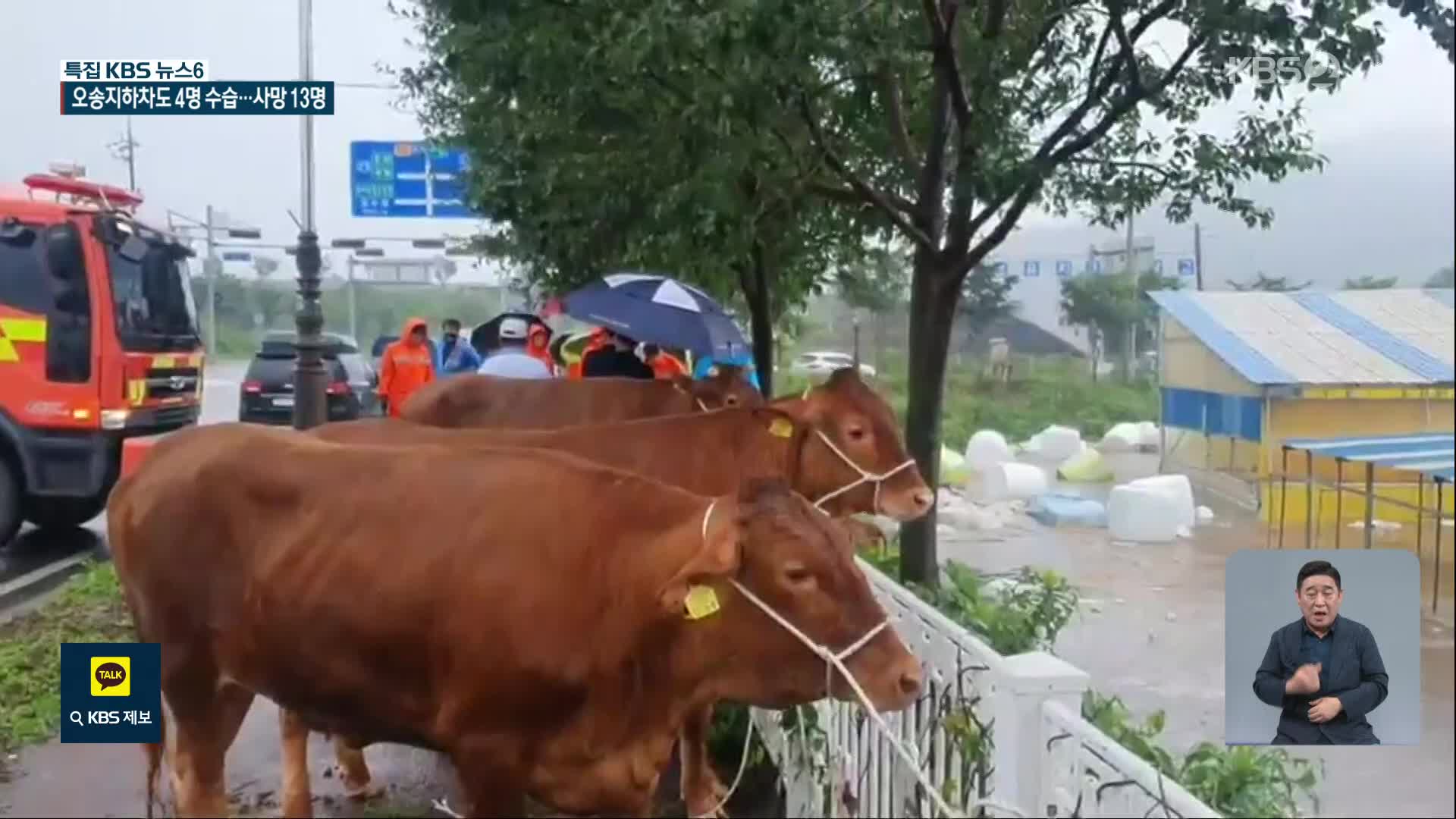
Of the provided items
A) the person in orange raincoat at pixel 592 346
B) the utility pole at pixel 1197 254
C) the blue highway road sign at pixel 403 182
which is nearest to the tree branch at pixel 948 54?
the utility pole at pixel 1197 254

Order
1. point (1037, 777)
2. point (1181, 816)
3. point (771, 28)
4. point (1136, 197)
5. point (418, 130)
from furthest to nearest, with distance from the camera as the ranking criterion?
point (1136, 197) < point (771, 28) < point (418, 130) < point (1037, 777) < point (1181, 816)

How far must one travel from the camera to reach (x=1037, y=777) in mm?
1735

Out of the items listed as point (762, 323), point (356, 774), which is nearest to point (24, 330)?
point (356, 774)

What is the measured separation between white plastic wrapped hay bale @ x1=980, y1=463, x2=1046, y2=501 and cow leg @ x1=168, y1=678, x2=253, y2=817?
1.71 meters

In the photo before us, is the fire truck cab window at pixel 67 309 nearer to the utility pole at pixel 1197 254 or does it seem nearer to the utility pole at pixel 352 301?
the utility pole at pixel 352 301

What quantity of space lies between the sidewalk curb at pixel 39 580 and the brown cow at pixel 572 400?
119cm

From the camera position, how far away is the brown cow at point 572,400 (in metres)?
3.00

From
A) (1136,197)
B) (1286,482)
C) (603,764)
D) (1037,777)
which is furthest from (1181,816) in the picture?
(1136,197)

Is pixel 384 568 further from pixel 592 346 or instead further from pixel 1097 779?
pixel 592 346

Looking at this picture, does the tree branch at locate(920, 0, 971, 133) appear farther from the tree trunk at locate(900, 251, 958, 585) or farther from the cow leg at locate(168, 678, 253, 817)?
the cow leg at locate(168, 678, 253, 817)

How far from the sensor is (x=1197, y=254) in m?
2.44

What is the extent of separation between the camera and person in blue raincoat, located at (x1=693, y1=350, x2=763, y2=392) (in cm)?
384

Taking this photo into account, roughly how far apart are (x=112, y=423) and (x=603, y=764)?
0.77 meters

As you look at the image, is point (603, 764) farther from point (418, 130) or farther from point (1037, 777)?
point (418, 130)
